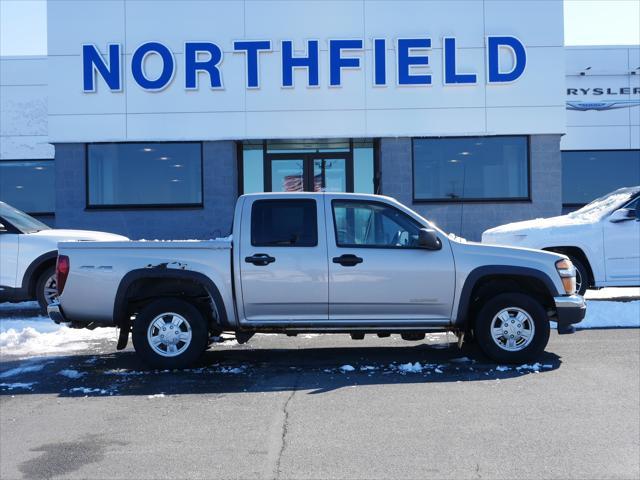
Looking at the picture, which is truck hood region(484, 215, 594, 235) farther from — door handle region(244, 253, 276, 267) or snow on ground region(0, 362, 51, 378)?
snow on ground region(0, 362, 51, 378)

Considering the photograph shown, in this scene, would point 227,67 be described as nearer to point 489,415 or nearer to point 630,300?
point 630,300

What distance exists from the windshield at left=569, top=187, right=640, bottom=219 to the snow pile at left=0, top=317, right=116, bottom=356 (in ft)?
26.5

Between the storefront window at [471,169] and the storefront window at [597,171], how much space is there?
4.48 meters

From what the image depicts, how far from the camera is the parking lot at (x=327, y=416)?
4.70 meters

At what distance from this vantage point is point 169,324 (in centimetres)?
766

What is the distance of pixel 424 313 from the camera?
25.2ft

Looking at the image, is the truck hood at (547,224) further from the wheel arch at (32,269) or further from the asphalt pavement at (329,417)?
the wheel arch at (32,269)

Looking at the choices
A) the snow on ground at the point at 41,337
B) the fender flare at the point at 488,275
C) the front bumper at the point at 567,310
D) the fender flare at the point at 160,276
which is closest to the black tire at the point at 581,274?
the front bumper at the point at 567,310

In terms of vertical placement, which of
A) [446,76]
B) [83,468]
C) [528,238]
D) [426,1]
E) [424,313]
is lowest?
[83,468]

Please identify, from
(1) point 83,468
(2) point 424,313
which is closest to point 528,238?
(2) point 424,313

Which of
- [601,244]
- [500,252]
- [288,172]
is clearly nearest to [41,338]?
[500,252]

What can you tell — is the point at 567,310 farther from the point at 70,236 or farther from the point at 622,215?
the point at 70,236

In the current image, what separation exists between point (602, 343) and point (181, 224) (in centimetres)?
1078

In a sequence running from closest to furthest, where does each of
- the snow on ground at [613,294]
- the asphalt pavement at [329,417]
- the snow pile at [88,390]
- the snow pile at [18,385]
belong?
the asphalt pavement at [329,417] → the snow pile at [88,390] → the snow pile at [18,385] → the snow on ground at [613,294]
